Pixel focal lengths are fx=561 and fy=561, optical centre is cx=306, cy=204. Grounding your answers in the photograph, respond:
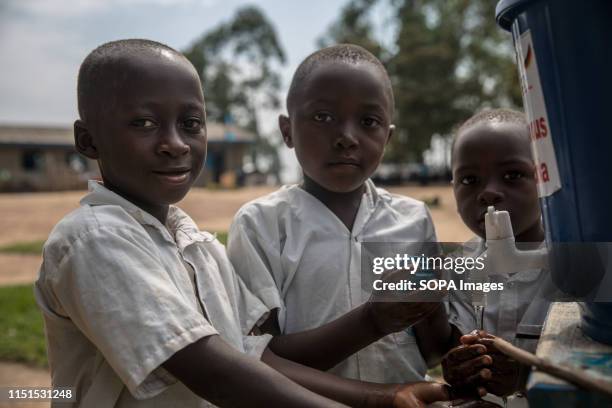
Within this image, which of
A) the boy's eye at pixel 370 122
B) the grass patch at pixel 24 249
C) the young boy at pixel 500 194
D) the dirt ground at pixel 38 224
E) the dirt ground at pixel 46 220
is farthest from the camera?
the grass patch at pixel 24 249

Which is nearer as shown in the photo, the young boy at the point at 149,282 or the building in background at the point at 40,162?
the young boy at the point at 149,282

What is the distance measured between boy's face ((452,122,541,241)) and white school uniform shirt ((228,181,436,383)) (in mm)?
230

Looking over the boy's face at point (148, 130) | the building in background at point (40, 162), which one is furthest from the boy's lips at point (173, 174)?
the building in background at point (40, 162)

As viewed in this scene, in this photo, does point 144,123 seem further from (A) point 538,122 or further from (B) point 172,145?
(A) point 538,122

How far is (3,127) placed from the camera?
80.0 ft

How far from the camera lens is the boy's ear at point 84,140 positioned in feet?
4.21

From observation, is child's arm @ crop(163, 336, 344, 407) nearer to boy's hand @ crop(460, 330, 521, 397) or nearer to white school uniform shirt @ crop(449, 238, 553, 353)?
boy's hand @ crop(460, 330, 521, 397)

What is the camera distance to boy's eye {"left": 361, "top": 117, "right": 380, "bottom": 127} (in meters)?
1.62

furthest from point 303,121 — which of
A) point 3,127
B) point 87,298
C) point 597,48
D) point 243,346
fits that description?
point 3,127

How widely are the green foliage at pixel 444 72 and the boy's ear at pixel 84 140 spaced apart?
21360mm

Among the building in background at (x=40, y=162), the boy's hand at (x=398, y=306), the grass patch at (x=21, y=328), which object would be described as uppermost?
the building in background at (x=40, y=162)

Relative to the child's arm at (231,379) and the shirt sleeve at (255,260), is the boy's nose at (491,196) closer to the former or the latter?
the shirt sleeve at (255,260)

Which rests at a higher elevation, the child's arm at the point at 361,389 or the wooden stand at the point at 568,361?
the wooden stand at the point at 568,361

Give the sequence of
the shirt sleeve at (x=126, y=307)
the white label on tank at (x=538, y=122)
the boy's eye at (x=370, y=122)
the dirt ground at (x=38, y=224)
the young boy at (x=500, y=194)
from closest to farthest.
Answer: the white label on tank at (x=538, y=122) → the shirt sleeve at (x=126, y=307) → the young boy at (x=500, y=194) → the boy's eye at (x=370, y=122) → the dirt ground at (x=38, y=224)
